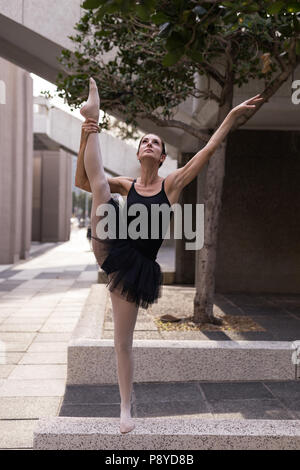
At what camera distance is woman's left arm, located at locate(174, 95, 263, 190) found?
3.54 meters

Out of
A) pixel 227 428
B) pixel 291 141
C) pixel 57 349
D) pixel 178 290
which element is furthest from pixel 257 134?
pixel 227 428

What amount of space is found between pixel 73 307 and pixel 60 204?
24276 millimetres

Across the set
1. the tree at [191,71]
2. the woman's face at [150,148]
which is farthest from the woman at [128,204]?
the tree at [191,71]

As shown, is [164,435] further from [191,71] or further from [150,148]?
[191,71]

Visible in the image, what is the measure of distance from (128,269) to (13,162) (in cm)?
1711

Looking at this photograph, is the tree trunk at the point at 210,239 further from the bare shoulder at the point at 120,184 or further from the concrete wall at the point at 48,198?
the concrete wall at the point at 48,198

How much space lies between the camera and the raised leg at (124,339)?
359cm

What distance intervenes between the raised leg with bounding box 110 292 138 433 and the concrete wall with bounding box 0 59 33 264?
15688 millimetres

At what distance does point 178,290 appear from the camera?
1084 cm

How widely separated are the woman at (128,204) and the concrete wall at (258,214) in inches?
295

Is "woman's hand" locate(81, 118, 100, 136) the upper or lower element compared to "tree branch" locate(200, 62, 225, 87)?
lower

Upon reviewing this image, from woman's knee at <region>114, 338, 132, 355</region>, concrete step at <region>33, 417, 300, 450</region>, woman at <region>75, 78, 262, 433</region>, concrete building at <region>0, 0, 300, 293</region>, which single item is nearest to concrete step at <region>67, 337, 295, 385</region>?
concrete step at <region>33, 417, 300, 450</region>

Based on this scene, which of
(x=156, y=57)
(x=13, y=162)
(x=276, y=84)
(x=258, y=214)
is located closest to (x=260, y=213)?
(x=258, y=214)

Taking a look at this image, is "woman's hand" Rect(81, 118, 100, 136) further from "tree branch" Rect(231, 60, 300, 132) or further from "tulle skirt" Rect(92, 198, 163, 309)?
"tree branch" Rect(231, 60, 300, 132)
